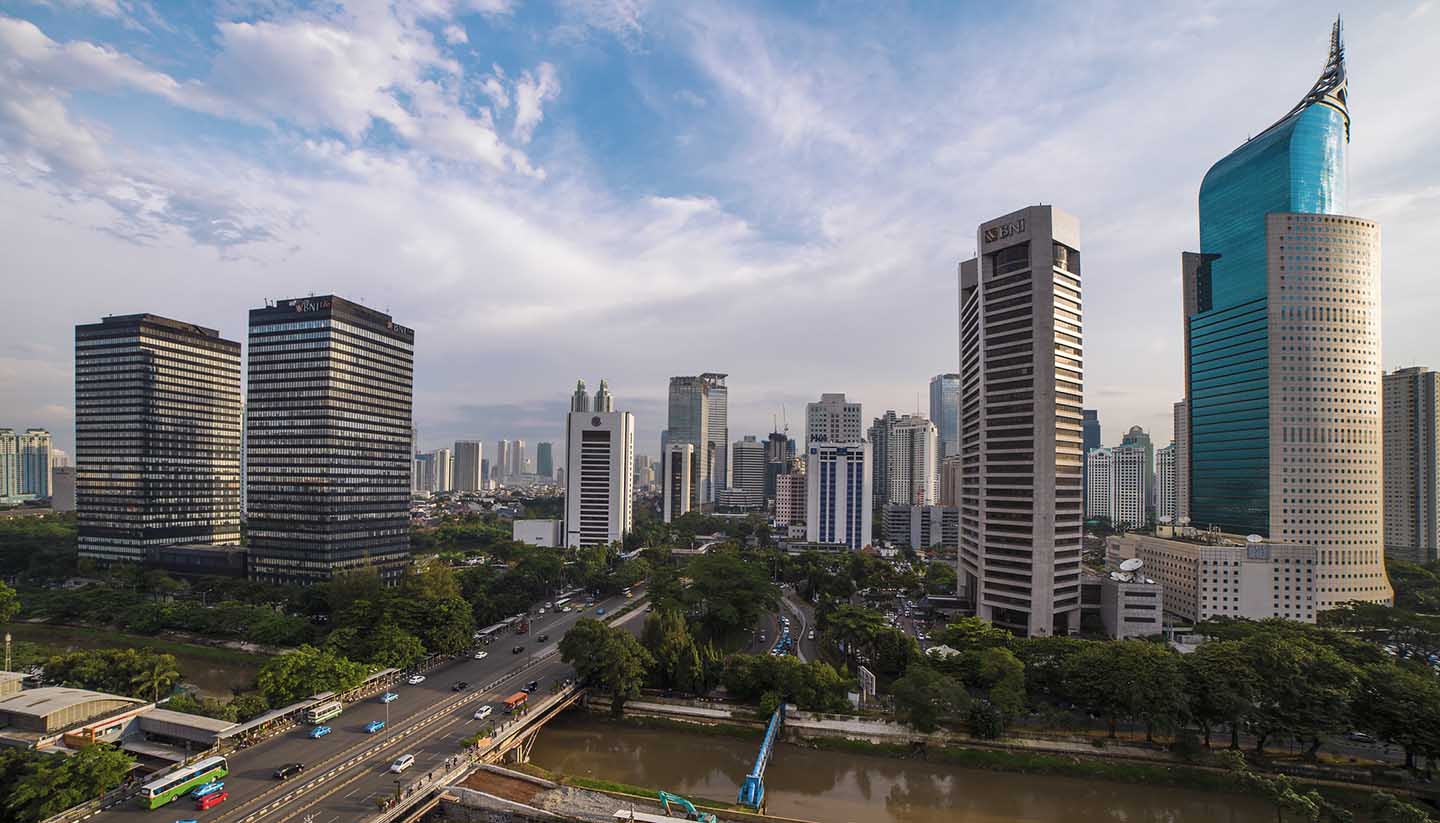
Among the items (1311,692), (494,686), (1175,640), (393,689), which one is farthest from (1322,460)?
(393,689)

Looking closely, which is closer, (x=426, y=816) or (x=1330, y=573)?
(x=426, y=816)

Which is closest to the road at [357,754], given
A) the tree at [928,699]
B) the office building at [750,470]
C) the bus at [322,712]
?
the bus at [322,712]

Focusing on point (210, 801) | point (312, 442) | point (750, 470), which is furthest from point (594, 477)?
point (750, 470)

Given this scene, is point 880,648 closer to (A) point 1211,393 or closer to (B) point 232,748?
(B) point 232,748

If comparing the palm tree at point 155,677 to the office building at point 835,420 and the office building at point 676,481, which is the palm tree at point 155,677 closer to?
the office building at point 676,481

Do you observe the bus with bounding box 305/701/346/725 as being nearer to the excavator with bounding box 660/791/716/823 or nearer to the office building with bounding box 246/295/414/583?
the excavator with bounding box 660/791/716/823

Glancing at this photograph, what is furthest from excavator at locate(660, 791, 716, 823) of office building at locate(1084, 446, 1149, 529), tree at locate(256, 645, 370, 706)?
office building at locate(1084, 446, 1149, 529)
